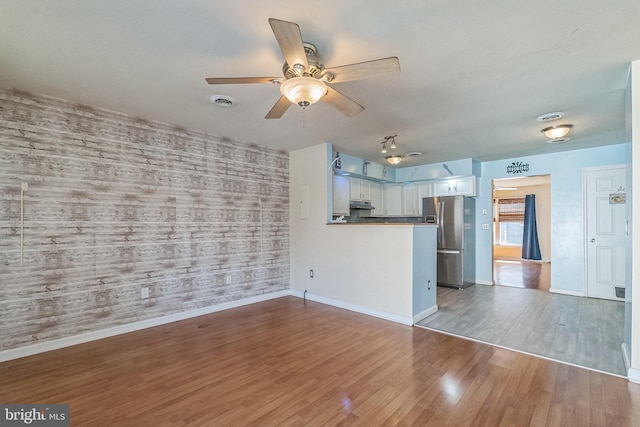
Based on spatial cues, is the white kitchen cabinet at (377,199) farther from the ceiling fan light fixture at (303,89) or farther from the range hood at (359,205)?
the ceiling fan light fixture at (303,89)

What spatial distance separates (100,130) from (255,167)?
1971 mm

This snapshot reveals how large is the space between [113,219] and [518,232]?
11.3 m

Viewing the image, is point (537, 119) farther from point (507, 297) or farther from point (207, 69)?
point (207, 69)

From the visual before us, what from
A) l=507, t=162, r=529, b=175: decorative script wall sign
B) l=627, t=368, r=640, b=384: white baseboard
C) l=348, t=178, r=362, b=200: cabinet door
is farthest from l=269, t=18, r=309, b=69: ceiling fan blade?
l=507, t=162, r=529, b=175: decorative script wall sign

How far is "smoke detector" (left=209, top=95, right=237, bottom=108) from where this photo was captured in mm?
2795

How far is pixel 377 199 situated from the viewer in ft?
20.9

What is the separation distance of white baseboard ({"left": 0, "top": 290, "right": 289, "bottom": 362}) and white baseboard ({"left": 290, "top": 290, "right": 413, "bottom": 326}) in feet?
2.71

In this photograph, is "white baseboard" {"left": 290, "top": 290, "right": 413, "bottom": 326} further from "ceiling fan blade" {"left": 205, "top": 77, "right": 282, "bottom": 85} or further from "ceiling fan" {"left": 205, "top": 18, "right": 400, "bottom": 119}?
"ceiling fan blade" {"left": 205, "top": 77, "right": 282, "bottom": 85}

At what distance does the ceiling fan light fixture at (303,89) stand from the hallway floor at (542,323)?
9.43 ft

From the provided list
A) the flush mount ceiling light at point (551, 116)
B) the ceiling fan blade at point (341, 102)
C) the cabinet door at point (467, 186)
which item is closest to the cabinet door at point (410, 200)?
the cabinet door at point (467, 186)

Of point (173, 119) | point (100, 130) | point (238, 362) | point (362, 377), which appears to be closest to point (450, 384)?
point (362, 377)

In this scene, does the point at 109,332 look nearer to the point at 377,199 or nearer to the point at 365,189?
the point at 365,189

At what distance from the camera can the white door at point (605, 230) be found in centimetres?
439

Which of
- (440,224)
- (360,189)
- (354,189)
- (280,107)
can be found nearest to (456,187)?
(440,224)
